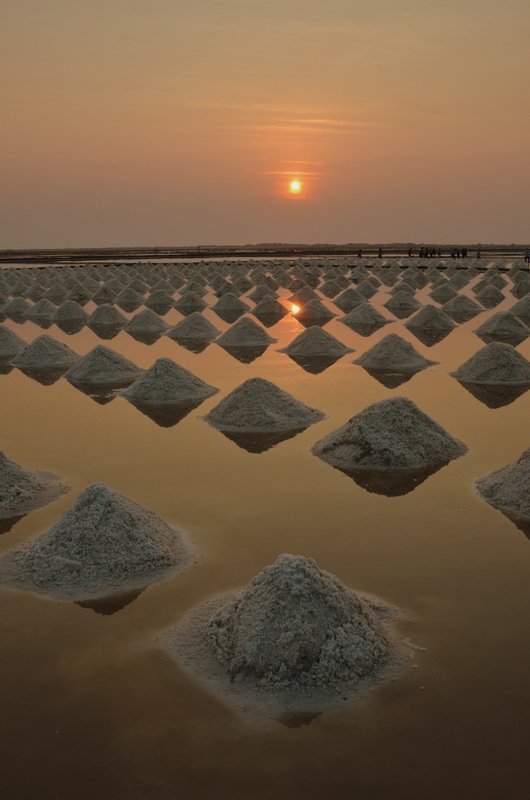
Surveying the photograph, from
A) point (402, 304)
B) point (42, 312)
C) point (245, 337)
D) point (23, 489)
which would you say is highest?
point (402, 304)

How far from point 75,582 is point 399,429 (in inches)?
199

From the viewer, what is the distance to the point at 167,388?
551 inches

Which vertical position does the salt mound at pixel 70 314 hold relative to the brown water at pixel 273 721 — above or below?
above

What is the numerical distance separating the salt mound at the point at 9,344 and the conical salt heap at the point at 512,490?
13606 mm

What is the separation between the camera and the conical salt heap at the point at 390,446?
31.7ft

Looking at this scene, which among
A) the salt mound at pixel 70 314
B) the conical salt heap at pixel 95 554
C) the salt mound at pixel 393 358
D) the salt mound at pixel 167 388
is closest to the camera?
the conical salt heap at pixel 95 554

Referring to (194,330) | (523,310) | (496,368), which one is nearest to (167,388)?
(496,368)

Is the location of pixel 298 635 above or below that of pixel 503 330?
below

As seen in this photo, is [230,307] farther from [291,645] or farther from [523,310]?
[291,645]

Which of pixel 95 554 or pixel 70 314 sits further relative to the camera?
pixel 70 314

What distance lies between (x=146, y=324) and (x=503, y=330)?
10.2m

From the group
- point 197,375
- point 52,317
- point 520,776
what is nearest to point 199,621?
point 520,776

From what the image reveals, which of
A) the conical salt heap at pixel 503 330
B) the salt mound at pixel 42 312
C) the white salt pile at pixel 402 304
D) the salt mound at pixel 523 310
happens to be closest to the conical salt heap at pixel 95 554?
the conical salt heap at pixel 503 330

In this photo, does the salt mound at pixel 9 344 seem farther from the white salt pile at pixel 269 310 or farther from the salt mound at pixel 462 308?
the salt mound at pixel 462 308
